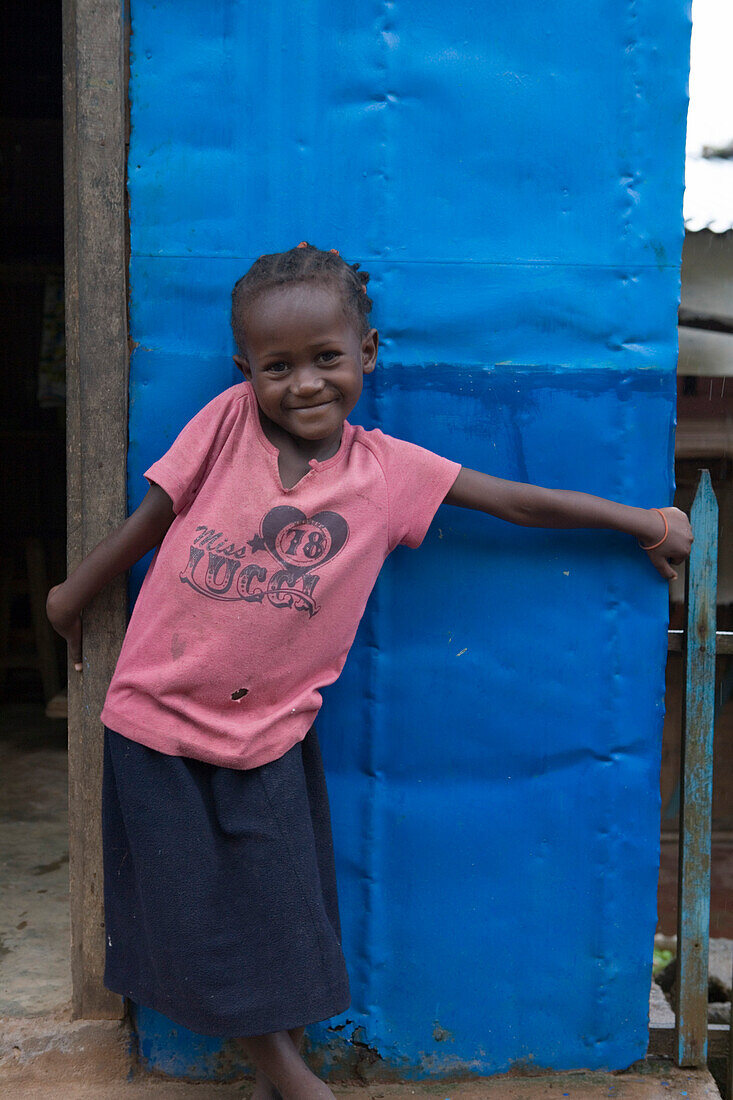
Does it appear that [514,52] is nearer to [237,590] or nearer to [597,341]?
[597,341]

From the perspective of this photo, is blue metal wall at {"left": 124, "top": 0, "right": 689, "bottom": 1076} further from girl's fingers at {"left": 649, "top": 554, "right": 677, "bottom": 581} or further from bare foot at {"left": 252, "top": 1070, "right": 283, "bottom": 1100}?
bare foot at {"left": 252, "top": 1070, "right": 283, "bottom": 1100}

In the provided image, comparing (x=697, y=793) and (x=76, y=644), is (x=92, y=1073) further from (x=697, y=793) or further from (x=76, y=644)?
(x=697, y=793)

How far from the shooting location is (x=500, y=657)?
2.08 metres

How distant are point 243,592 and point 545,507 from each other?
660mm

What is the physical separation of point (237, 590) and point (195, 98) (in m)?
1.07

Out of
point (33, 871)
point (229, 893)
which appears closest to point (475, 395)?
point (229, 893)

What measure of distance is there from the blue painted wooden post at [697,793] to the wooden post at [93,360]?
1.32m

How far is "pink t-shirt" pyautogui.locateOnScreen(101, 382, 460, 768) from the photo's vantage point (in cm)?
168

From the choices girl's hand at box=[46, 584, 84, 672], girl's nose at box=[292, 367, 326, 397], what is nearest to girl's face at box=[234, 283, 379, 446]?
girl's nose at box=[292, 367, 326, 397]

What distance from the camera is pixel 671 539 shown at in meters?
1.97

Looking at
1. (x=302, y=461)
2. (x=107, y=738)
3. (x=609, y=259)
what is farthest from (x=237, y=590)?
(x=609, y=259)

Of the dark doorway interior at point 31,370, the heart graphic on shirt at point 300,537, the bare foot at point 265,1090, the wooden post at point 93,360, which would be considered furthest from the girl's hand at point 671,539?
the dark doorway interior at point 31,370

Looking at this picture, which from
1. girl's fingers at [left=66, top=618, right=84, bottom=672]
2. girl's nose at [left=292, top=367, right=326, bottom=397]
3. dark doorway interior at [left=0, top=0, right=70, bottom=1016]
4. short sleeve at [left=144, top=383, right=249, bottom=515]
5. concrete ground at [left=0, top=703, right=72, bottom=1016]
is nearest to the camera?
girl's nose at [left=292, top=367, right=326, bottom=397]

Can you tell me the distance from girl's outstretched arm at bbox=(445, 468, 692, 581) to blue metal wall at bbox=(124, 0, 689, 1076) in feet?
0.42
